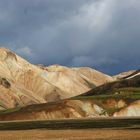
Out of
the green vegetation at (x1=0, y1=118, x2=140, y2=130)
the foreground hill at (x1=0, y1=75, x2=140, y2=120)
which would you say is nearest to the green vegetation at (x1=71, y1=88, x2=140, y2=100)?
the foreground hill at (x1=0, y1=75, x2=140, y2=120)

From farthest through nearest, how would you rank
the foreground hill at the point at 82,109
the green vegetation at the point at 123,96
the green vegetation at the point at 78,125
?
the green vegetation at the point at 123,96 → the foreground hill at the point at 82,109 → the green vegetation at the point at 78,125

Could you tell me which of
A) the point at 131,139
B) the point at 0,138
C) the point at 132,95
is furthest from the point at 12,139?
the point at 132,95

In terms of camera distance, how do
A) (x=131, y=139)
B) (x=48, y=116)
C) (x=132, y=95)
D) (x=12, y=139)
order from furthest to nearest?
(x=132, y=95) < (x=48, y=116) < (x=12, y=139) < (x=131, y=139)

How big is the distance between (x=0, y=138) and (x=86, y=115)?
334 ft

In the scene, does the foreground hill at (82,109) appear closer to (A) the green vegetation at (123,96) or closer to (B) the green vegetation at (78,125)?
(A) the green vegetation at (123,96)

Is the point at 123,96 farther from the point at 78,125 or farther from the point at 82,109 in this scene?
the point at 78,125

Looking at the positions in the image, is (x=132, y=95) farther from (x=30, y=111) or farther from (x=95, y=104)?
(x=30, y=111)

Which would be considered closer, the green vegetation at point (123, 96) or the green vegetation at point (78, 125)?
the green vegetation at point (78, 125)

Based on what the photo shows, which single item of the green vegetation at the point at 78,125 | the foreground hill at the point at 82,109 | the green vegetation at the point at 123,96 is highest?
the green vegetation at the point at 123,96

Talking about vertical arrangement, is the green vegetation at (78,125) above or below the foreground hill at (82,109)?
below

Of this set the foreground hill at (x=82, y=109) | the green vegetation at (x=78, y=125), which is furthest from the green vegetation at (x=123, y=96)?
the green vegetation at (x=78, y=125)

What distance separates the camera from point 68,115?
16725cm

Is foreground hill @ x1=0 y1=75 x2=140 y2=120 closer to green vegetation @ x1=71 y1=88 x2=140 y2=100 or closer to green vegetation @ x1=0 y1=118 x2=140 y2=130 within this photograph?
green vegetation @ x1=71 y1=88 x2=140 y2=100

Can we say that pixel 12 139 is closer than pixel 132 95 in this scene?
Yes
